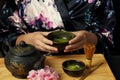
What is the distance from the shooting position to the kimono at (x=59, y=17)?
1681mm

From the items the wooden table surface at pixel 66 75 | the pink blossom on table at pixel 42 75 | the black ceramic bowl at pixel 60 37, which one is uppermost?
the black ceramic bowl at pixel 60 37

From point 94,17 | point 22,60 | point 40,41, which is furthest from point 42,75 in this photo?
point 94,17

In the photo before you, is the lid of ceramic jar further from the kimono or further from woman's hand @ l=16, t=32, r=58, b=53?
the kimono

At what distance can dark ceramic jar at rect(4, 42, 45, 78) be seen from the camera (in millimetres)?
1292

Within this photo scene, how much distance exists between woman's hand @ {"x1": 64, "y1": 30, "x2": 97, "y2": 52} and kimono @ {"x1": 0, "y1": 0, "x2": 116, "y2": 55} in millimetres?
101

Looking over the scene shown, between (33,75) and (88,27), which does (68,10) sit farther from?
(33,75)

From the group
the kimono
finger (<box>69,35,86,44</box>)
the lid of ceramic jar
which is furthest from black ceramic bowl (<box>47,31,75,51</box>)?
the kimono

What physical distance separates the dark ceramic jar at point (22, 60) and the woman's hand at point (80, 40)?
0.16 metres

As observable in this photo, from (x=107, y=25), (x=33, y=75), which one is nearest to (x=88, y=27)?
(x=107, y=25)

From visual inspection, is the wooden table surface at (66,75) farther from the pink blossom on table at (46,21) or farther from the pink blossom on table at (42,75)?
the pink blossom on table at (46,21)

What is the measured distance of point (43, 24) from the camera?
1693 millimetres

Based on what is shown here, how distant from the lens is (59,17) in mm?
1678

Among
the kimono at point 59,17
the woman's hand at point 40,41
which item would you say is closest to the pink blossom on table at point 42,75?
the woman's hand at point 40,41

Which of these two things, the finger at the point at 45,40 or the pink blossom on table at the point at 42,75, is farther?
the finger at the point at 45,40
